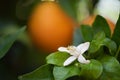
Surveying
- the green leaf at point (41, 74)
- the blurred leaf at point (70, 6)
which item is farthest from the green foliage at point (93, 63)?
the blurred leaf at point (70, 6)

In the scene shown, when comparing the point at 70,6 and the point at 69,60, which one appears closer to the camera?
the point at 69,60

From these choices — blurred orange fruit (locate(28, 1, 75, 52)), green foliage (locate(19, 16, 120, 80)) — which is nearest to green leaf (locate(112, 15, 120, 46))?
green foliage (locate(19, 16, 120, 80))

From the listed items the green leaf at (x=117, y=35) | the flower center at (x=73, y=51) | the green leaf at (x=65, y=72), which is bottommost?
the green leaf at (x=65, y=72)

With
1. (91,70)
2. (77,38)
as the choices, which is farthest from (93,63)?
(77,38)

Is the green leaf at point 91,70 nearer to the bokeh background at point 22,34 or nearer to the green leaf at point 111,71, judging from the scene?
the green leaf at point 111,71

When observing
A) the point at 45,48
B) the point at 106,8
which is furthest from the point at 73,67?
the point at 106,8

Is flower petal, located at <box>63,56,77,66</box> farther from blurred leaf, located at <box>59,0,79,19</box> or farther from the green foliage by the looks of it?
blurred leaf, located at <box>59,0,79,19</box>

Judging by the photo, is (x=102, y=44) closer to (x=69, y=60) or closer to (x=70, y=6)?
(x=69, y=60)
